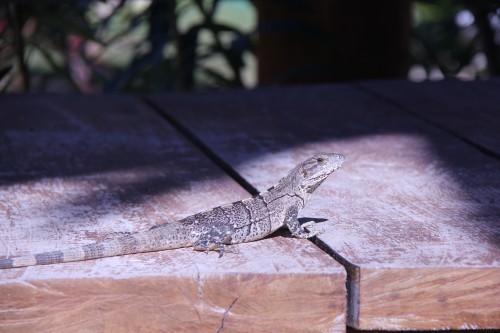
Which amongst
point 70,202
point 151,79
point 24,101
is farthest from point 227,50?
point 70,202

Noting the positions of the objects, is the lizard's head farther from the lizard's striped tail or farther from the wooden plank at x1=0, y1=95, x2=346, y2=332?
the lizard's striped tail

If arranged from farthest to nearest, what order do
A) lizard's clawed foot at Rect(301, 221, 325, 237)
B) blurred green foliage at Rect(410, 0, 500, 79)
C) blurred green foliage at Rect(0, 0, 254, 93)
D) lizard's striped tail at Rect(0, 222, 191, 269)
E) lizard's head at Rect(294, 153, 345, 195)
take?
blurred green foliage at Rect(410, 0, 500, 79) → blurred green foliage at Rect(0, 0, 254, 93) → lizard's head at Rect(294, 153, 345, 195) → lizard's clawed foot at Rect(301, 221, 325, 237) → lizard's striped tail at Rect(0, 222, 191, 269)

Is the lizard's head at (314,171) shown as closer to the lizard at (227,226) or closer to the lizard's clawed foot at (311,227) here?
the lizard at (227,226)

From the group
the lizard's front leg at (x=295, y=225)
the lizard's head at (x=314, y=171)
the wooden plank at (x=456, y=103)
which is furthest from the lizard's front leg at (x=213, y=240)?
the wooden plank at (x=456, y=103)

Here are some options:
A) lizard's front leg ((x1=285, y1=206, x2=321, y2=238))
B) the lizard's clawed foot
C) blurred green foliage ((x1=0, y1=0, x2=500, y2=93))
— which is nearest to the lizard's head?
lizard's front leg ((x1=285, y1=206, x2=321, y2=238))

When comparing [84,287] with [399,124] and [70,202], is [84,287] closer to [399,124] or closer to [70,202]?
[70,202]
